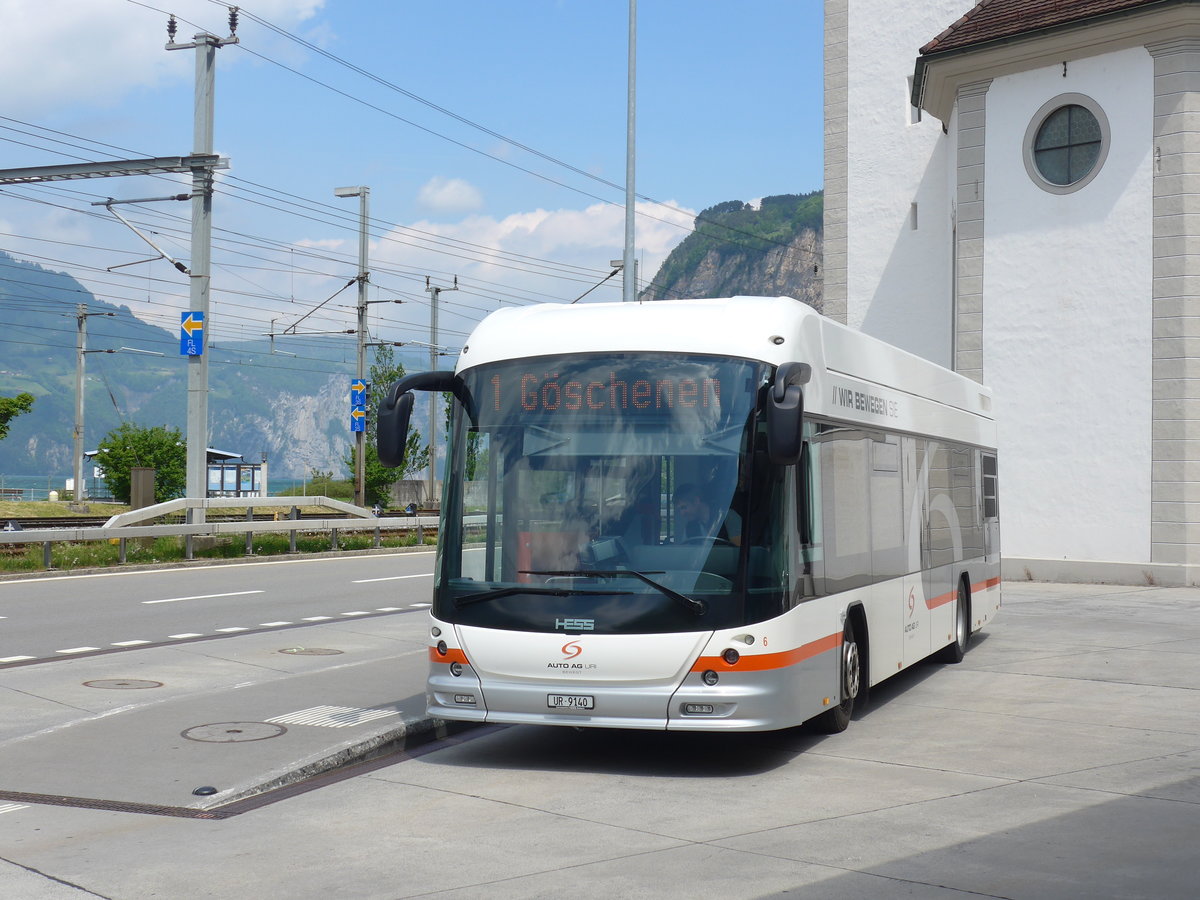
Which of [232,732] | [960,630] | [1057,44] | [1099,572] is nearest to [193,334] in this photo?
[1057,44]

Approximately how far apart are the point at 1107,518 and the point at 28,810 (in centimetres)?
2064

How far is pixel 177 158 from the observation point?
28109 millimetres

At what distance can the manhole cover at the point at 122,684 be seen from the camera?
11.5m

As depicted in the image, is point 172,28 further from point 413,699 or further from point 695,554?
point 695,554

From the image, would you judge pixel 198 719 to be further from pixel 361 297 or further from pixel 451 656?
pixel 361 297

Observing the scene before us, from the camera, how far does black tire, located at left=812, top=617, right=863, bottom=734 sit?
9.62m

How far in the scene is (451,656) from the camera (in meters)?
8.72

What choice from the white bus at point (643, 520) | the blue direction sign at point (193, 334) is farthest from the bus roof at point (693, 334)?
the blue direction sign at point (193, 334)

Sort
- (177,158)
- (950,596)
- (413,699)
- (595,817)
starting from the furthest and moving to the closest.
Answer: (177,158) < (950,596) < (413,699) < (595,817)

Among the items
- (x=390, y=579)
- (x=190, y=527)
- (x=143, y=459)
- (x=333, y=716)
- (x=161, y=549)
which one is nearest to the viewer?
(x=333, y=716)

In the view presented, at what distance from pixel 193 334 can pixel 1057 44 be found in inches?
668

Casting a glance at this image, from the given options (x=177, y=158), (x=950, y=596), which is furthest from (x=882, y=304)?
(x=950, y=596)

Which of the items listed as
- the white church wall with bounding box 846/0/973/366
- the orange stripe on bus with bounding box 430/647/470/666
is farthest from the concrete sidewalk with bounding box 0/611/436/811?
the white church wall with bounding box 846/0/973/366

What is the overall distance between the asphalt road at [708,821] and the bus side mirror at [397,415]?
1.94 m
